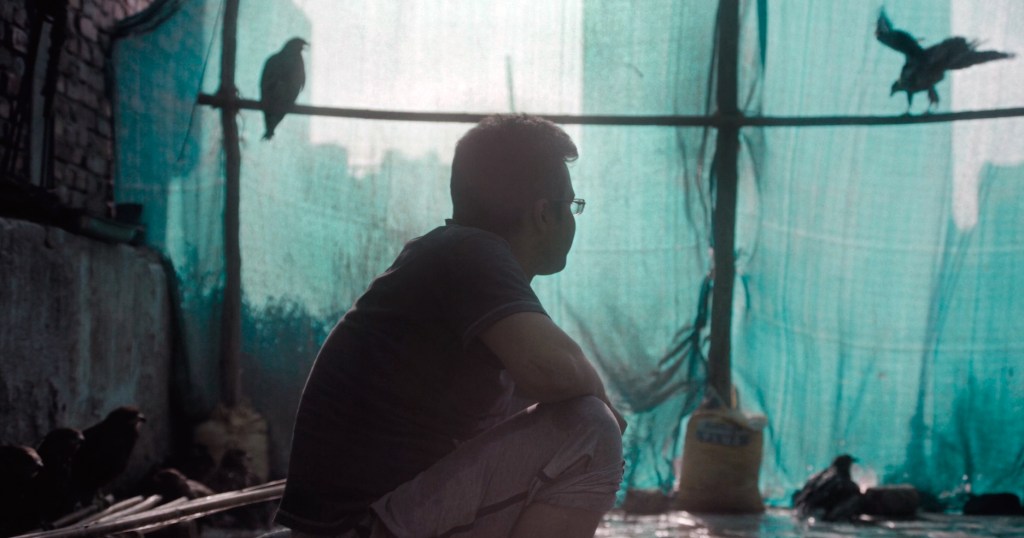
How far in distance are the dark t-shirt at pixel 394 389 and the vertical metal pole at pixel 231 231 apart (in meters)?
3.89

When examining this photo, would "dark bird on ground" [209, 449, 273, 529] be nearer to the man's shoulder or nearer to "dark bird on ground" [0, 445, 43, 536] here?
"dark bird on ground" [0, 445, 43, 536]

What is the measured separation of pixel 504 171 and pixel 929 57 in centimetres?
408

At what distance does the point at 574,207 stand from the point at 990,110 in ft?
13.4

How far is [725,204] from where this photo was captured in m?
5.66

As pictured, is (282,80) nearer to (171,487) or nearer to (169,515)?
(171,487)

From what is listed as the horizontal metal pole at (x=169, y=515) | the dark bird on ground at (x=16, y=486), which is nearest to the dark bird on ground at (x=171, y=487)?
the dark bird on ground at (x=16, y=486)

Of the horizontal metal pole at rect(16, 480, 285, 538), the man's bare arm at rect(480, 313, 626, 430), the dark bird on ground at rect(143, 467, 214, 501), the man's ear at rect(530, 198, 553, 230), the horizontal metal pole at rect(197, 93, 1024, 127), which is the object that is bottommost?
the dark bird on ground at rect(143, 467, 214, 501)

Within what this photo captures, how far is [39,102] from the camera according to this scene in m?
4.50

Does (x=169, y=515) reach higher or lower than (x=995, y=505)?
higher

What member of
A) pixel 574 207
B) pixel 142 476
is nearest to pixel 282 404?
pixel 142 476

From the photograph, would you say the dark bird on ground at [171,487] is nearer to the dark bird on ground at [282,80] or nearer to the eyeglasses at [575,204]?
the dark bird on ground at [282,80]

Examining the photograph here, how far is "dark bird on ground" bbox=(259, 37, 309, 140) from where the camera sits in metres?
5.45

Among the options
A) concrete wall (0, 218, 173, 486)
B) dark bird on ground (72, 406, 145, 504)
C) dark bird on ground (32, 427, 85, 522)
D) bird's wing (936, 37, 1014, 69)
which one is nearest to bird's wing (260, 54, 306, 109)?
concrete wall (0, 218, 173, 486)

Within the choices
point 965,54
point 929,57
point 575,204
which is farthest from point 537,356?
point 965,54
